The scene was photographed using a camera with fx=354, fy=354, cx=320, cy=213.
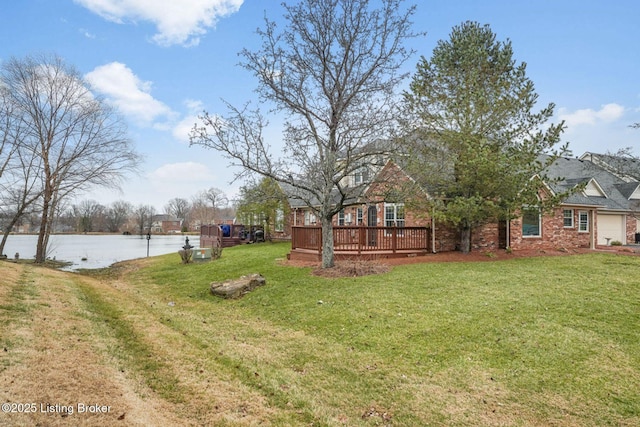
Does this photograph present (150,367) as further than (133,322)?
No

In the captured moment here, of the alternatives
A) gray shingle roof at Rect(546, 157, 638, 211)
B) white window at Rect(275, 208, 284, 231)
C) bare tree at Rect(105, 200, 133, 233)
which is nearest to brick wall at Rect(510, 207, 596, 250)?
gray shingle roof at Rect(546, 157, 638, 211)

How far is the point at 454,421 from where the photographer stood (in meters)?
3.56

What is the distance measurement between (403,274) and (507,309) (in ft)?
12.7

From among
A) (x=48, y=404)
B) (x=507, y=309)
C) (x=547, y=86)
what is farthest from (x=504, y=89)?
(x=48, y=404)

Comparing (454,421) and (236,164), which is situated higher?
(236,164)

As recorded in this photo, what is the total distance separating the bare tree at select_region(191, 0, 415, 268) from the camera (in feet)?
36.1

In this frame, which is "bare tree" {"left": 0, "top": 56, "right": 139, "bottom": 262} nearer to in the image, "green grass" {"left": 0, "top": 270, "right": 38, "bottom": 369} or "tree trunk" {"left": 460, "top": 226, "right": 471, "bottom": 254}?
"green grass" {"left": 0, "top": 270, "right": 38, "bottom": 369}

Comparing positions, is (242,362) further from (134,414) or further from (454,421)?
(454,421)

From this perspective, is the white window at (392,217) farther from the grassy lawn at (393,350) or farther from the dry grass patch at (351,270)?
the grassy lawn at (393,350)

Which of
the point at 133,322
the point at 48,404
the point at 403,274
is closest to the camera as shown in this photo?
the point at 48,404

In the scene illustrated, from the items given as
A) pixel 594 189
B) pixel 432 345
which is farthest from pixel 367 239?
pixel 594 189

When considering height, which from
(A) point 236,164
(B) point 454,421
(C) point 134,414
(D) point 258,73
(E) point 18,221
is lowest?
(B) point 454,421

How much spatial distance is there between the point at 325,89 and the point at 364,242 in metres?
5.97

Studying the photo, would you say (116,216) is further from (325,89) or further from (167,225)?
(325,89)
